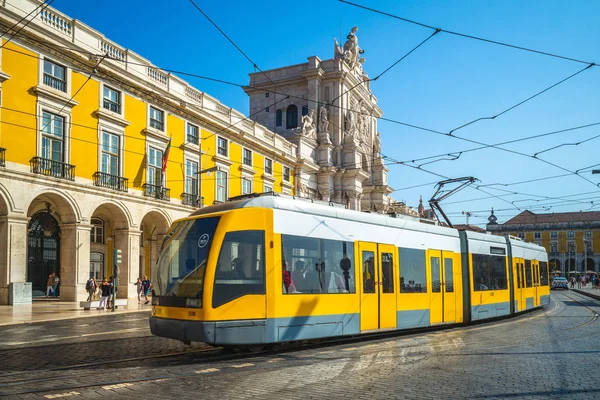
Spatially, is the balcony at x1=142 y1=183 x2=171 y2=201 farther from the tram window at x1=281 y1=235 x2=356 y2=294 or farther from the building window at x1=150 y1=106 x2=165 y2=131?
the tram window at x1=281 y1=235 x2=356 y2=294

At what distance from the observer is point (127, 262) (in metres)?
28.3

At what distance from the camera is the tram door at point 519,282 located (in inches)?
765

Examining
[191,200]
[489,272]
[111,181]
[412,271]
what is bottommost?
[489,272]

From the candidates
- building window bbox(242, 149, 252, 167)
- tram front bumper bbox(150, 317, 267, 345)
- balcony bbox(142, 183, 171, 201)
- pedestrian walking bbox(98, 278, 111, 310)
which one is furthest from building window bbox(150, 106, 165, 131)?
tram front bumper bbox(150, 317, 267, 345)

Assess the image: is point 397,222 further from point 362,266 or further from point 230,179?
point 230,179

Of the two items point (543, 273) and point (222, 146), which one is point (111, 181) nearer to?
point (222, 146)

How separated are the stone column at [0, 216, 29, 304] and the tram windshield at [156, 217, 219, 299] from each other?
46.6ft

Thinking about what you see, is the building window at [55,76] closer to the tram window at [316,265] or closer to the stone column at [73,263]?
the stone column at [73,263]

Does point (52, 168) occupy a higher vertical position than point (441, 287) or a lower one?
higher

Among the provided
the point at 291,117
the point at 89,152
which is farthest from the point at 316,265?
the point at 291,117

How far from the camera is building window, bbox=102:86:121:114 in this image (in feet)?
87.7

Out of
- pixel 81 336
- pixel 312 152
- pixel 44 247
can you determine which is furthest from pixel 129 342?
pixel 312 152

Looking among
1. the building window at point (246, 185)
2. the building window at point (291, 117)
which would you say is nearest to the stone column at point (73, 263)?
the building window at point (246, 185)

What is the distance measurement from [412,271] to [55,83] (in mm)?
18107
